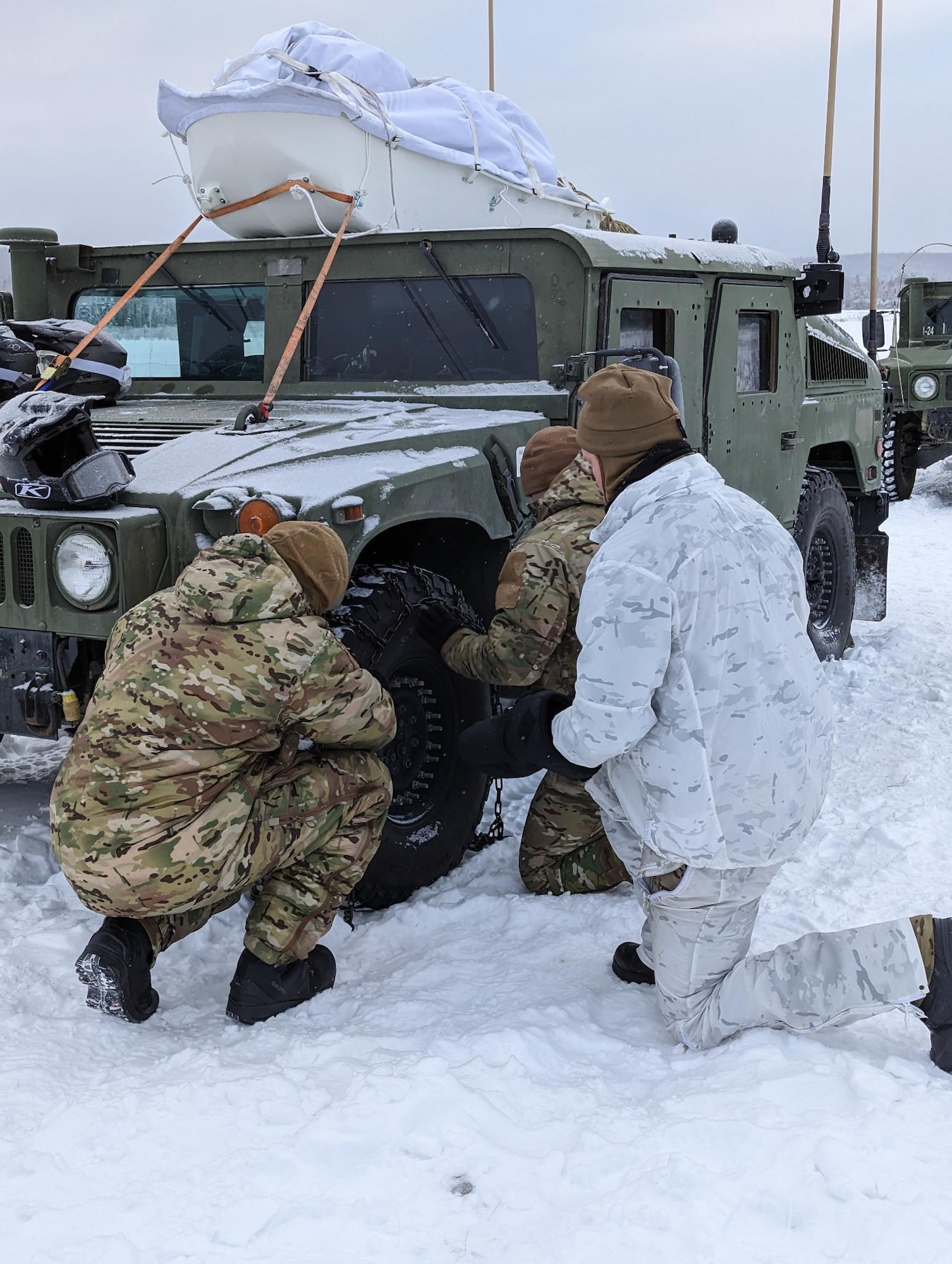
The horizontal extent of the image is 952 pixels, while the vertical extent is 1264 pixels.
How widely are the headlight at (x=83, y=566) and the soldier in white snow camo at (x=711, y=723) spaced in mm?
1113

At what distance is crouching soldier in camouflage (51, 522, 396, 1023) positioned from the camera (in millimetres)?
2570

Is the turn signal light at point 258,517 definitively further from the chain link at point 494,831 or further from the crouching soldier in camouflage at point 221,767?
the chain link at point 494,831

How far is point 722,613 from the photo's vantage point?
238 cm

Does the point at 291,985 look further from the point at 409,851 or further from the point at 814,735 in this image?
the point at 814,735

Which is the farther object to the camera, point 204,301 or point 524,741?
point 204,301

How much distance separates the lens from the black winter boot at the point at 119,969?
2.66 metres

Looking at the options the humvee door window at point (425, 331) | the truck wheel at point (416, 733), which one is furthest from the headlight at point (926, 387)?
the truck wheel at point (416, 733)

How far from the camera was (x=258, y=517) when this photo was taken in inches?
114

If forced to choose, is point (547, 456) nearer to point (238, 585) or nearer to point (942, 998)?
Answer: point (238, 585)

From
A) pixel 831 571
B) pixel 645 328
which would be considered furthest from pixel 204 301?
pixel 831 571

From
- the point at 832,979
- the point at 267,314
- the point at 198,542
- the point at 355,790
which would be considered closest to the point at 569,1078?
the point at 832,979

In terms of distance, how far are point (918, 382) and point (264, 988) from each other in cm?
1035

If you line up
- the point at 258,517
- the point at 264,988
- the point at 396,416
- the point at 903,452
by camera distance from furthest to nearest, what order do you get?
the point at 903,452
the point at 396,416
the point at 258,517
the point at 264,988

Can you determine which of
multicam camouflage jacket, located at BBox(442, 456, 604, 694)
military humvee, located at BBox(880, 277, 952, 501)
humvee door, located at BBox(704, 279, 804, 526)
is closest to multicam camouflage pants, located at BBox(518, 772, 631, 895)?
multicam camouflage jacket, located at BBox(442, 456, 604, 694)
